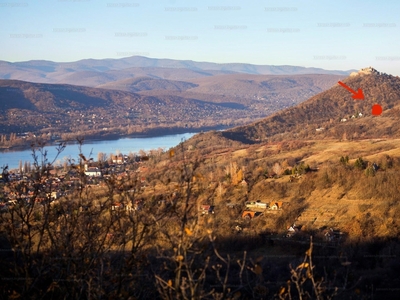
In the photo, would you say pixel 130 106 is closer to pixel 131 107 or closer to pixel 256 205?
pixel 131 107

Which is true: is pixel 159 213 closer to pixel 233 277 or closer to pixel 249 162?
pixel 233 277

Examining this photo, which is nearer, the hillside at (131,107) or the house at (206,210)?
the house at (206,210)

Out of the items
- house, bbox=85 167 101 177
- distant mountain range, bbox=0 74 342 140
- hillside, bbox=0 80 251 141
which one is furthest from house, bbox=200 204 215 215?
hillside, bbox=0 80 251 141

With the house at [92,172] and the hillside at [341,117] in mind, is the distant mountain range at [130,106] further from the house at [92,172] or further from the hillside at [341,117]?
the house at [92,172]

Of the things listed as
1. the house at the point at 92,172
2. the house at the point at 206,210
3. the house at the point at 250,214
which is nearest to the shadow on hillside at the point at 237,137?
the house at the point at 250,214

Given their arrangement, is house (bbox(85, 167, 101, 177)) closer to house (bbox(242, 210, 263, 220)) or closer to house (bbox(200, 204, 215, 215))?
house (bbox(200, 204, 215, 215))

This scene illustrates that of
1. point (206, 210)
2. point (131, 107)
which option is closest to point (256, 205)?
point (206, 210)

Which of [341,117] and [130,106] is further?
[130,106]

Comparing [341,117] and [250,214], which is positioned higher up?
[341,117]
